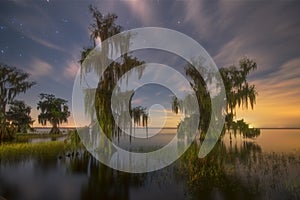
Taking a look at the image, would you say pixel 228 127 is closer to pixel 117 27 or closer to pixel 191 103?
pixel 191 103

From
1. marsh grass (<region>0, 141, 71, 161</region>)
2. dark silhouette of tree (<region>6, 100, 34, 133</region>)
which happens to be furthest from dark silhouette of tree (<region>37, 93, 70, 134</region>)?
marsh grass (<region>0, 141, 71, 161</region>)

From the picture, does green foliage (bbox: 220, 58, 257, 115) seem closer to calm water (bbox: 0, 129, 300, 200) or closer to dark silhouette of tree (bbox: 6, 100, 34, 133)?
calm water (bbox: 0, 129, 300, 200)

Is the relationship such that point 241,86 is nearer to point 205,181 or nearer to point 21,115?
point 205,181

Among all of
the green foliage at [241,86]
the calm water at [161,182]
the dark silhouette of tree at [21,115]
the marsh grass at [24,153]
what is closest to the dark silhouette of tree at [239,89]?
the green foliage at [241,86]

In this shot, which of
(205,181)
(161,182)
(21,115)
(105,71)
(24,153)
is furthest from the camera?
(21,115)

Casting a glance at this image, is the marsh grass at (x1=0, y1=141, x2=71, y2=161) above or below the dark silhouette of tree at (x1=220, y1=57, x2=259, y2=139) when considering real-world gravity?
below

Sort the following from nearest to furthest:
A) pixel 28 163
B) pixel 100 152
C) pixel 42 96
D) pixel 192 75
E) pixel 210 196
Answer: pixel 210 196, pixel 100 152, pixel 28 163, pixel 192 75, pixel 42 96

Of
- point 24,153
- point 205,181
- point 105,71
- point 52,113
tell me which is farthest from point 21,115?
point 205,181

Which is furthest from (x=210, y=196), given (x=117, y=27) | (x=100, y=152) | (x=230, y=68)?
(x=230, y=68)

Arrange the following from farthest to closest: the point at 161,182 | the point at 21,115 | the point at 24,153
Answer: the point at 21,115, the point at 24,153, the point at 161,182

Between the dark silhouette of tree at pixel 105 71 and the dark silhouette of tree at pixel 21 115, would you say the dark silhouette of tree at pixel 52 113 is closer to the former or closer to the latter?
the dark silhouette of tree at pixel 21 115

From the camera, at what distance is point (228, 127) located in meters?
24.1

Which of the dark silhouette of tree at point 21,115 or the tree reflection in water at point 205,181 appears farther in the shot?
the dark silhouette of tree at point 21,115

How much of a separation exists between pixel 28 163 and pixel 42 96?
145 ft
